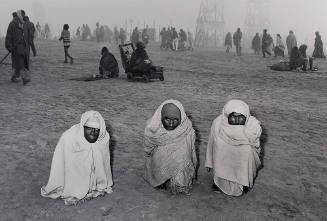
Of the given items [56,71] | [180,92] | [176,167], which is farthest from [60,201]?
[56,71]

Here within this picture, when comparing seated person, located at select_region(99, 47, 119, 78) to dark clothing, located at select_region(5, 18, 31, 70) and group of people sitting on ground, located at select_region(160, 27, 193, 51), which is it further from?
group of people sitting on ground, located at select_region(160, 27, 193, 51)

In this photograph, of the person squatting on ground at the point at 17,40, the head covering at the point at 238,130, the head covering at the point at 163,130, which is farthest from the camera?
the person squatting on ground at the point at 17,40

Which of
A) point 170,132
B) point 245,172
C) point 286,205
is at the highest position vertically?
point 170,132

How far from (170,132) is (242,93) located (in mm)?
7299

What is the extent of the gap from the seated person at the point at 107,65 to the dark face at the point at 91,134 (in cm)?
848

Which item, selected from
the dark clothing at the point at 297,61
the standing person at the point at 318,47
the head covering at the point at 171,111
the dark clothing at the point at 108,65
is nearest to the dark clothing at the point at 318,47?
the standing person at the point at 318,47

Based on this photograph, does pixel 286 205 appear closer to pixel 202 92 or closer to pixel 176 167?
pixel 176 167

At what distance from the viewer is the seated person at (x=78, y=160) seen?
4164mm

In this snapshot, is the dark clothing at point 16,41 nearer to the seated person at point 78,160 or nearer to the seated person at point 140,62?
the seated person at point 140,62

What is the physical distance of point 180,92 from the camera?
1103 centimetres

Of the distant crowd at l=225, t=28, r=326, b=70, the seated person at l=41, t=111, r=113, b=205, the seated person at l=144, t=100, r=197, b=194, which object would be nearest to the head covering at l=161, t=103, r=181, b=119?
the seated person at l=144, t=100, r=197, b=194

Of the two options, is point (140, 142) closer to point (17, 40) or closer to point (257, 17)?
point (17, 40)

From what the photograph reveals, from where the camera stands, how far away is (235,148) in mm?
4531

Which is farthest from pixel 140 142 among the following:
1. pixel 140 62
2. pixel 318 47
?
pixel 318 47
